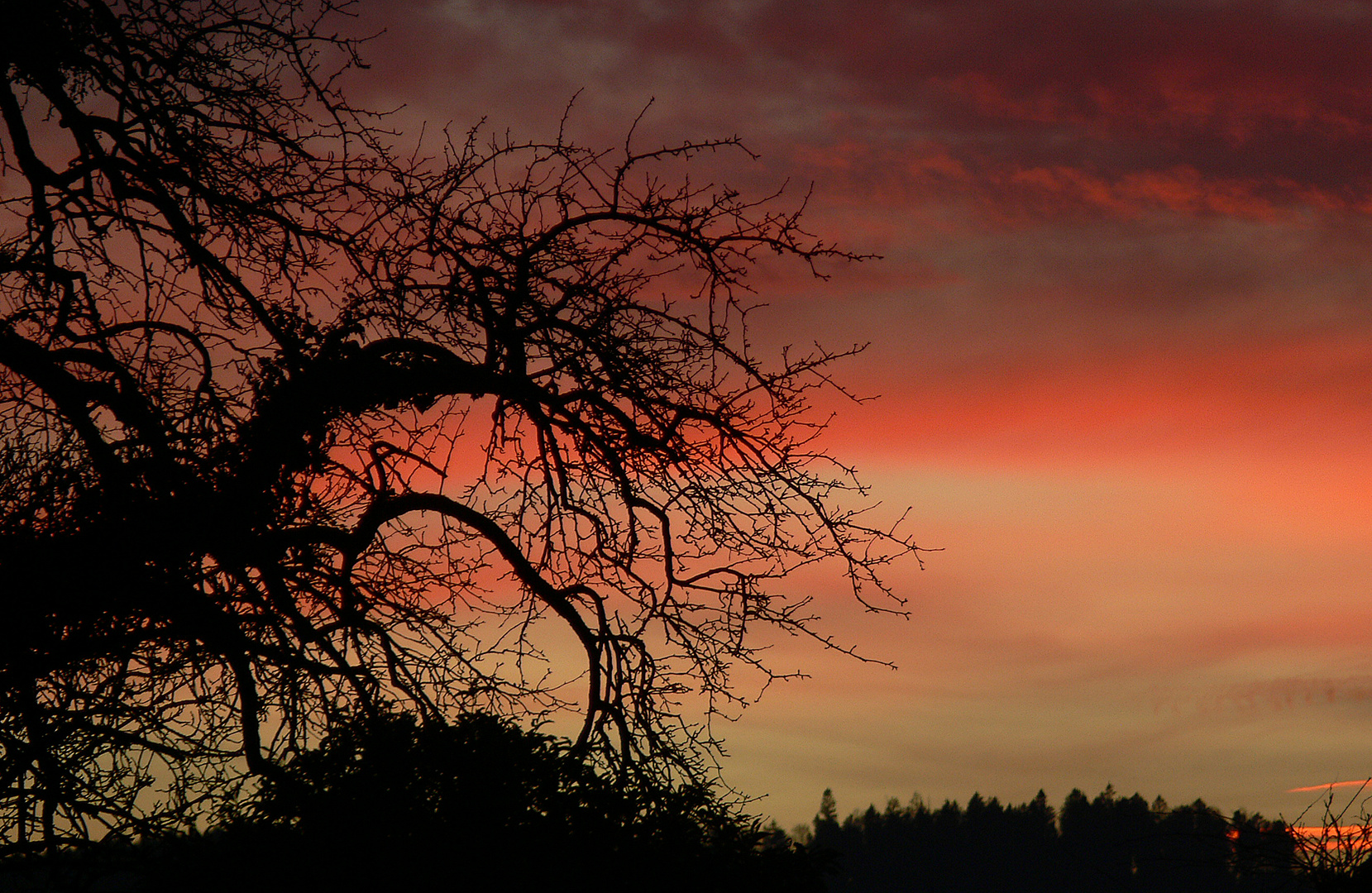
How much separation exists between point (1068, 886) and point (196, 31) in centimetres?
7672

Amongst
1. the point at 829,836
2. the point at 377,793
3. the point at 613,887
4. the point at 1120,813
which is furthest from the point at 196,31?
the point at 829,836

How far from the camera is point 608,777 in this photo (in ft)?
26.4

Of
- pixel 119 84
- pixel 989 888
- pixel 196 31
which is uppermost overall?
pixel 196 31

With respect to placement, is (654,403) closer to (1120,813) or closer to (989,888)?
(1120,813)

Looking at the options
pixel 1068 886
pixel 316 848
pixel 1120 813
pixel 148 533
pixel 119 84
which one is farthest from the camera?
pixel 1068 886

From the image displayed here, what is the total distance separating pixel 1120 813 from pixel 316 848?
63789 millimetres

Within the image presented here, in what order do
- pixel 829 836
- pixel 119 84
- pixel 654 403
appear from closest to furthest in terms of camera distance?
pixel 119 84
pixel 654 403
pixel 829 836

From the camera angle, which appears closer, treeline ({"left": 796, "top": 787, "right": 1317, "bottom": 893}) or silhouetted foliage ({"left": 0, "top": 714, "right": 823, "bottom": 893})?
silhouetted foliage ({"left": 0, "top": 714, "right": 823, "bottom": 893})

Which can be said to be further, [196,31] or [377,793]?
[377,793]

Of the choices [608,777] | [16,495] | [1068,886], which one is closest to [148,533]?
[16,495]

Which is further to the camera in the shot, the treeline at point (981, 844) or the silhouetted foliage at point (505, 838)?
the treeline at point (981, 844)

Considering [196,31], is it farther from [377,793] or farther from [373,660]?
[377,793]

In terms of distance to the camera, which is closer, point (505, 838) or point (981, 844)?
point (505, 838)

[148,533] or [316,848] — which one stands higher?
[148,533]
